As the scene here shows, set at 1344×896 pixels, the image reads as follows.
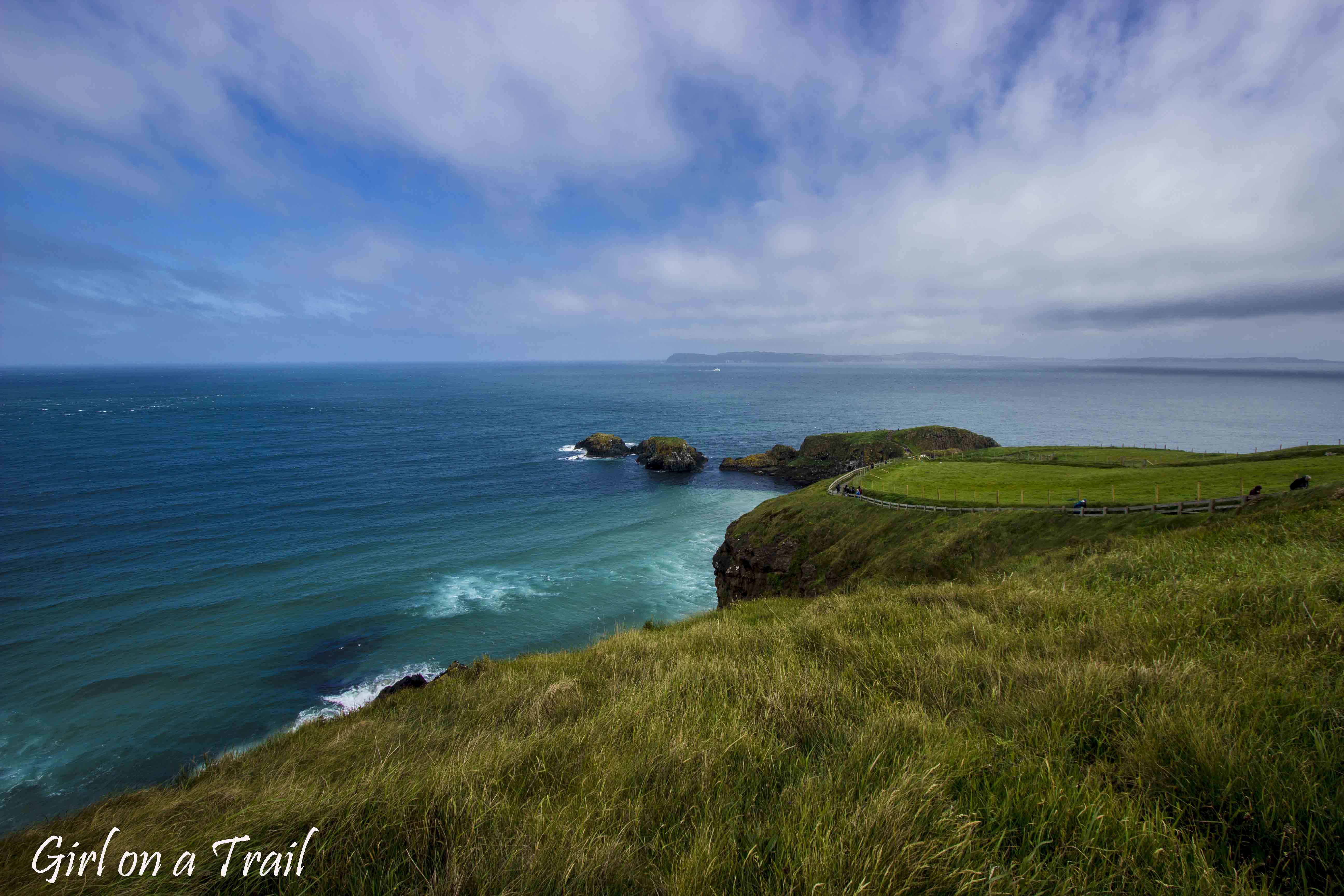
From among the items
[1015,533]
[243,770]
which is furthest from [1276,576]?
[1015,533]

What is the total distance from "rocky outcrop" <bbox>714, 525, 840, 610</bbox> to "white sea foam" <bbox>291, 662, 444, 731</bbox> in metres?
15.3

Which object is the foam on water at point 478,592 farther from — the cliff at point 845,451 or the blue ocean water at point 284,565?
the cliff at point 845,451

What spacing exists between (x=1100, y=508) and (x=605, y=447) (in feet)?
213

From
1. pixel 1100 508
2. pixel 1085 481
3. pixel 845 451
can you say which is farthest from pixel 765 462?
pixel 1100 508

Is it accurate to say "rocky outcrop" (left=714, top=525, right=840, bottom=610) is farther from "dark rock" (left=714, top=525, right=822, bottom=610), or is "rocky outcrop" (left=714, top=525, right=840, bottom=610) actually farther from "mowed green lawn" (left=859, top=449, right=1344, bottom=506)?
"mowed green lawn" (left=859, top=449, right=1344, bottom=506)

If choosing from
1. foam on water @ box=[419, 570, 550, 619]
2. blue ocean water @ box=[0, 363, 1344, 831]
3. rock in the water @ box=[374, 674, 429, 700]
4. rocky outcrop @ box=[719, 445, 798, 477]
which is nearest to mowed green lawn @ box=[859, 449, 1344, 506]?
blue ocean water @ box=[0, 363, 1344, 831]

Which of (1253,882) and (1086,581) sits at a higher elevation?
(1253,882)

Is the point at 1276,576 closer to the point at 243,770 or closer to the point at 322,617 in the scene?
the point at 243,770

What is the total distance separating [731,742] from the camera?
4699mm

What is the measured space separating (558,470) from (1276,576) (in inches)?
2641

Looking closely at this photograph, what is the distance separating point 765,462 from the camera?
75.9 metres

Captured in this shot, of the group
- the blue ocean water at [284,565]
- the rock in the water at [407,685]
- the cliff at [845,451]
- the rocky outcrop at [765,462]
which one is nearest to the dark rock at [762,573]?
the blue ocean water at [284,565]

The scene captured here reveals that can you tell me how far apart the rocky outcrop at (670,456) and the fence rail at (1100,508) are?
125 ft

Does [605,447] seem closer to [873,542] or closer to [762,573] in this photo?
[762,573]
